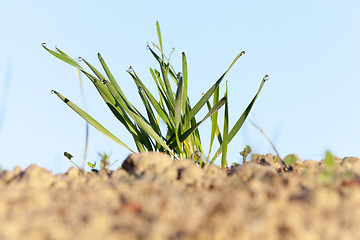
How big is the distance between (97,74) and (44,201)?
5.29 ft

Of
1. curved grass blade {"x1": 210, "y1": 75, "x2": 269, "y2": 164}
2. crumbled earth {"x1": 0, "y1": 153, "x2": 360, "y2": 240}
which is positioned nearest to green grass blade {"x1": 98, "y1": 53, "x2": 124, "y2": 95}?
curved grass blade {"x1": 210, "y1": 75, "x2": 269, "y2": 164}

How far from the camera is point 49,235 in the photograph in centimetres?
95

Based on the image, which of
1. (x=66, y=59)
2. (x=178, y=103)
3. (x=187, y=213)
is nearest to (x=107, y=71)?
(x=66, y=59)

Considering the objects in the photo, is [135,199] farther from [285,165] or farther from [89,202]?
[285,165]

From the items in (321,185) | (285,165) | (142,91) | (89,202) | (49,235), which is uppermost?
(142,91)

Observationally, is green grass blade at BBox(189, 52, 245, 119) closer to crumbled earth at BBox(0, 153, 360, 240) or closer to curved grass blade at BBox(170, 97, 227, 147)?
curved grass blade at BBox(170, 97, 227, 147)

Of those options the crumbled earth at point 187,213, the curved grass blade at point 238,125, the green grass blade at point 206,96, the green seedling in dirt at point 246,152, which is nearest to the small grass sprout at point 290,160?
the green seedling in dirt at point 246,152

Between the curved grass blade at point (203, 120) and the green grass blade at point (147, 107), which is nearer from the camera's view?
the curved grass blade at point (203, 120)

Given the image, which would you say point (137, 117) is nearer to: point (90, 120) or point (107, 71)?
point (90, 120)

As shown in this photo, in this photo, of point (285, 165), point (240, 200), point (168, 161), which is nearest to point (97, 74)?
point (168, 161)

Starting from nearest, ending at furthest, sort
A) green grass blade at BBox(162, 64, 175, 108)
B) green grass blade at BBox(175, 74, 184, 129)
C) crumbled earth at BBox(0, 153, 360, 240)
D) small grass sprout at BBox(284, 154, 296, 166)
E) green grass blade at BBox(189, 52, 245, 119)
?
crumbled earth at BBox(0, 153, 360, 240), small grass sprout at BBox(284, 154, 296, 166), green grass blade at BBox(175, 74, 184, 129), green grass blade at BBox(189, 52, 245, 119), green grass blade at BBox(162, 64, 175, 108)

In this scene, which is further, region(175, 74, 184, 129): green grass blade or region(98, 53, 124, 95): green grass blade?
region(98, 53, 124, 95): green grass blade

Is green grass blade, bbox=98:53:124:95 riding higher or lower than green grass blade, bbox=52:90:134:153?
higher

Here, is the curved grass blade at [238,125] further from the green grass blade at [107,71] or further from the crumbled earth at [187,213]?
the crumbled earth at [187,213]
